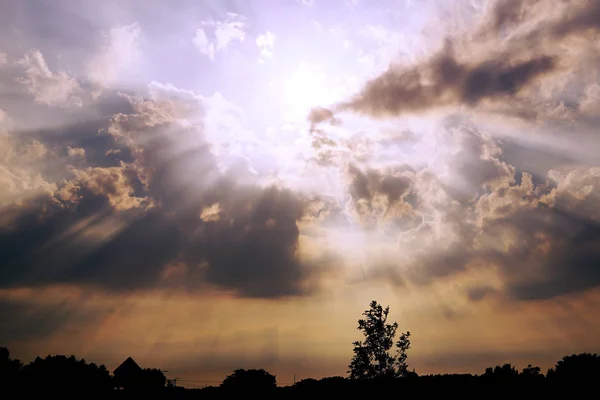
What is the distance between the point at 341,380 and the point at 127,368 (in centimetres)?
3243

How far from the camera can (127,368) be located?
62.1 meters

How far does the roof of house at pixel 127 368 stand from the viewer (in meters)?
61.3

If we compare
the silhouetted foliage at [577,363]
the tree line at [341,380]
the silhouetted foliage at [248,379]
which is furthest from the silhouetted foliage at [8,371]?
the silhouetted foliage at [577,363]

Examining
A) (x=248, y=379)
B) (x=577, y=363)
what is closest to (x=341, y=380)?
(x=577, y=363)

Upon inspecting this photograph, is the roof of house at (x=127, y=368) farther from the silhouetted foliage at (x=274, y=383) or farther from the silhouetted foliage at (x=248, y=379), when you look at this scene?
the silhouetted foliage at (x=248, y=379)

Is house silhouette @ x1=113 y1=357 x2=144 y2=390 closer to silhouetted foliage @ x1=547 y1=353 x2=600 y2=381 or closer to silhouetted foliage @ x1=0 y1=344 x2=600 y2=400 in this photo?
silhouetted foliage @ x1=0 y1=344 x2=600 y2=400

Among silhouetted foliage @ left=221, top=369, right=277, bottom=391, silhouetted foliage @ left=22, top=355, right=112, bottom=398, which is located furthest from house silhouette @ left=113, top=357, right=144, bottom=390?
silhouetted foliage @ left=221, top=369, right=277, bottom=391

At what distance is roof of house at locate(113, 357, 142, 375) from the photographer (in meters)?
61.3

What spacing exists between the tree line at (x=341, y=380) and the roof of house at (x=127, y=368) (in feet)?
3.03

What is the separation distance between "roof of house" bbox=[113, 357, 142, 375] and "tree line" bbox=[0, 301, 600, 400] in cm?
92

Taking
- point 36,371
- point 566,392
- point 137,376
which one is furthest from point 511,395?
point 36,371

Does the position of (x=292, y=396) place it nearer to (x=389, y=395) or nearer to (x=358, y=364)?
(x=389, y=395)

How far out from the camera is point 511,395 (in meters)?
30.0

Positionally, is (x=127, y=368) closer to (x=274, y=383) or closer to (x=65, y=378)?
(x=65, y=378)
